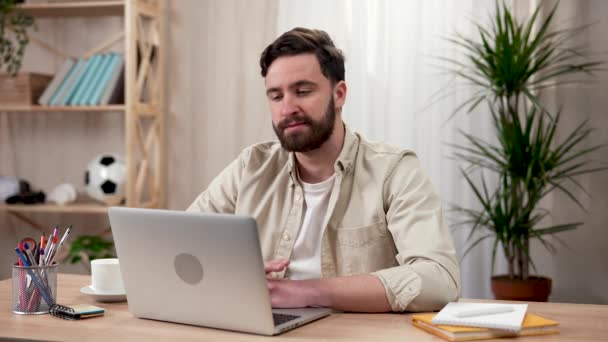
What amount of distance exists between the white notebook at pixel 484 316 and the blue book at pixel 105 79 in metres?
2.38

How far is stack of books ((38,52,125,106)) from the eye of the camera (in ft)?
11.3

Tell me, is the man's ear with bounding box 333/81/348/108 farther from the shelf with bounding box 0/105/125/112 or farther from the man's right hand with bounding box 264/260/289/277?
the shelf with bounding box 0/105/125/112

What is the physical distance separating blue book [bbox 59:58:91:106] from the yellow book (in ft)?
8.24

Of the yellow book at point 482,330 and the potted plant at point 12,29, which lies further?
the potted plant at point 12,29

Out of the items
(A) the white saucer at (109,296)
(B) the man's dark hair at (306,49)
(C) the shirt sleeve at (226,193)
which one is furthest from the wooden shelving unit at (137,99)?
(A) the white saucer at (109,296)

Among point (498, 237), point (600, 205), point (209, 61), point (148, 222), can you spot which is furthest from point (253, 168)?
point (600, 205)

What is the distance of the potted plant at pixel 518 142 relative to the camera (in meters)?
2.99

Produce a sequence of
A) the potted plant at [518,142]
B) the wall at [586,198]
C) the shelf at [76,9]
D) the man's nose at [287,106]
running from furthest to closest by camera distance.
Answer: the shelf at [76,9], the wall at [586,198], the potted plant at [518,142], the man's nose at [287,106]

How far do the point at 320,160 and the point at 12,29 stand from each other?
7.03 ft

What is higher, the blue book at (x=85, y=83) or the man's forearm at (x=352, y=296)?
the blue book at (x=85, y=83)

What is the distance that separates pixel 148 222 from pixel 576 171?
2.42m

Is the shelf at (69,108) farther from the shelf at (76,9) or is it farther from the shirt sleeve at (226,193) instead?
the shirt sleeve at (226,193)

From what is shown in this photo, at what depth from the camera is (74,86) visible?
3488 mm

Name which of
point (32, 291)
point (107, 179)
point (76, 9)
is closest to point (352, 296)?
point (32, 291)
